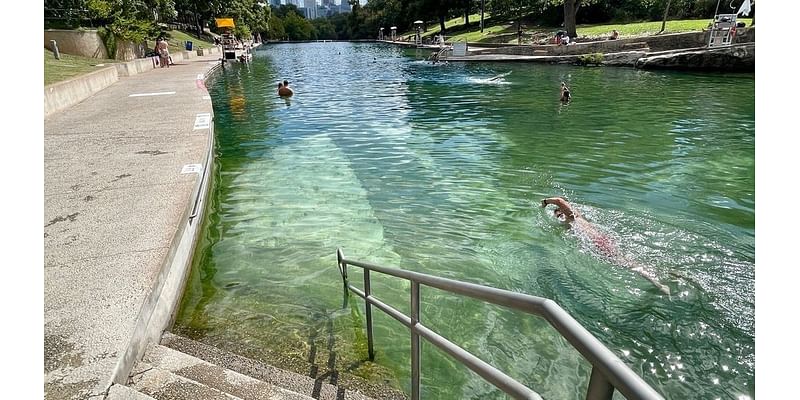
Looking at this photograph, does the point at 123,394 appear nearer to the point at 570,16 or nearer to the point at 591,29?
the point at 570,16

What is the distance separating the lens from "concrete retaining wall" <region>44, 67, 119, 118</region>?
1118cm

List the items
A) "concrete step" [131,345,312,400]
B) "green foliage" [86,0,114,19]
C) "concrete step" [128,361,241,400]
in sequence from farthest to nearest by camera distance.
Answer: "green foliage" [86,0,114,19] → "concrete step" [131,345,312,400] → "concrete step" [128,361,241,400]

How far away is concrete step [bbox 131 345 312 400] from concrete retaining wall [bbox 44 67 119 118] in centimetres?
1001

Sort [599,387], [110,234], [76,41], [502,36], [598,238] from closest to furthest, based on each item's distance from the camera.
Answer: [599,387] → [110,234] → [598,238] → [76,41] → [502,36]

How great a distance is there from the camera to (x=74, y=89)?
1311 centimetres

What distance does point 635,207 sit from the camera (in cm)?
793

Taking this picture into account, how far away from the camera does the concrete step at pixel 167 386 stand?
284cm

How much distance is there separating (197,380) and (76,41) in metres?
25.9

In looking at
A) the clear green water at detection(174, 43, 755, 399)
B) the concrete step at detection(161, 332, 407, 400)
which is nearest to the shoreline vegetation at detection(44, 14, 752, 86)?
the clear green water at detection(174, 43, 755, 399)

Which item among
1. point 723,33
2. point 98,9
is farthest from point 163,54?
point 723,33

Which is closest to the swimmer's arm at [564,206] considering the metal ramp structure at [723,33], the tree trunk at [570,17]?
the metal ramp structure at [723,33]

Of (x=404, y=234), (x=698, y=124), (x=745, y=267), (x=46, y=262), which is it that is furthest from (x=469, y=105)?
(x=46, y=262)

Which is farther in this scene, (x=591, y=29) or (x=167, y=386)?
(x=591, y=29)

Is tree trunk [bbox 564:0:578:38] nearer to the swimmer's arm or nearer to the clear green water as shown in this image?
the clear green water
